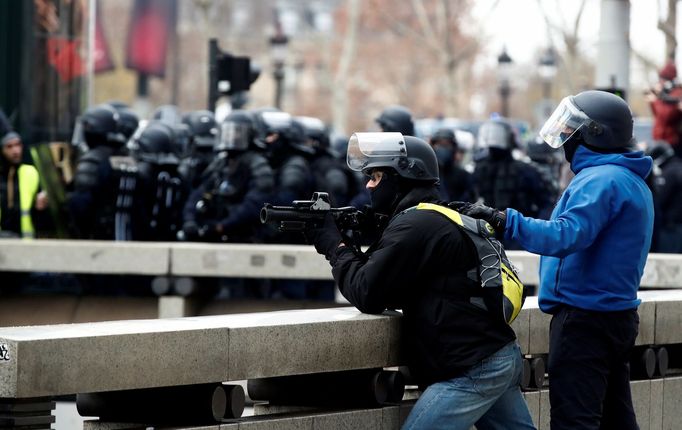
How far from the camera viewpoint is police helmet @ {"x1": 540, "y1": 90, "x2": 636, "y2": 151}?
6.23 meters

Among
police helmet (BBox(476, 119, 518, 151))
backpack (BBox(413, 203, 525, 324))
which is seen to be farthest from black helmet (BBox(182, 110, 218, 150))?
backpack (BBox(413, 203, 525, 324))

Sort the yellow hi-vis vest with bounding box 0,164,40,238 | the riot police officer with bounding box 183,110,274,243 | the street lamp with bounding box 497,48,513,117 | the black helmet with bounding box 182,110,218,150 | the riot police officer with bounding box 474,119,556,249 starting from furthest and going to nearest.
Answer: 1. the street lamp with bounding box 497,48,513,117
2. the black helmet with bounding box 182,110,218,150
3. the riot police officer with bounding box 474,119,556,249
4. the yellow hi-vis vest with bounding box 0,164,40,238
5. the riot police officer with bounding box 183,110,274,243

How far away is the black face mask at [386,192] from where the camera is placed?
6316 millimetres

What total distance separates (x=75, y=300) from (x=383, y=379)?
233 inches

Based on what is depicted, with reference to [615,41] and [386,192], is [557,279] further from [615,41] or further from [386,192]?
[615,41]

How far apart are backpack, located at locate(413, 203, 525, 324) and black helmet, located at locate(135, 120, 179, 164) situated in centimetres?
832

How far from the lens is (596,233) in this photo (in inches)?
237

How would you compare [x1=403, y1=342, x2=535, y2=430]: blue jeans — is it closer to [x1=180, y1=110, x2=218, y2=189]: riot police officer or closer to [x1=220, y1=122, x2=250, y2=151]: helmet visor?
[x1=220, y1=122, x2=250, y2=151]: helmet visor

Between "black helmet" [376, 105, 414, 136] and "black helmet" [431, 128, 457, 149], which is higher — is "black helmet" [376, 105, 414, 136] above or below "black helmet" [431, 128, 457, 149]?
above

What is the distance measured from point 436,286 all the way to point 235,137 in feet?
25.1

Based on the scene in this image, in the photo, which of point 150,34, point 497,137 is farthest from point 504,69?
point 497,137

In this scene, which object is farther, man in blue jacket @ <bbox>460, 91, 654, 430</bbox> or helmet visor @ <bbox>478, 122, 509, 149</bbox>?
helmet visor @ <bbox>478, 122, 509, 149</bbox>

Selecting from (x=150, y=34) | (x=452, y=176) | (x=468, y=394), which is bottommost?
(x=468, y=394)

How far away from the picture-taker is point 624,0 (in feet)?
43.1
